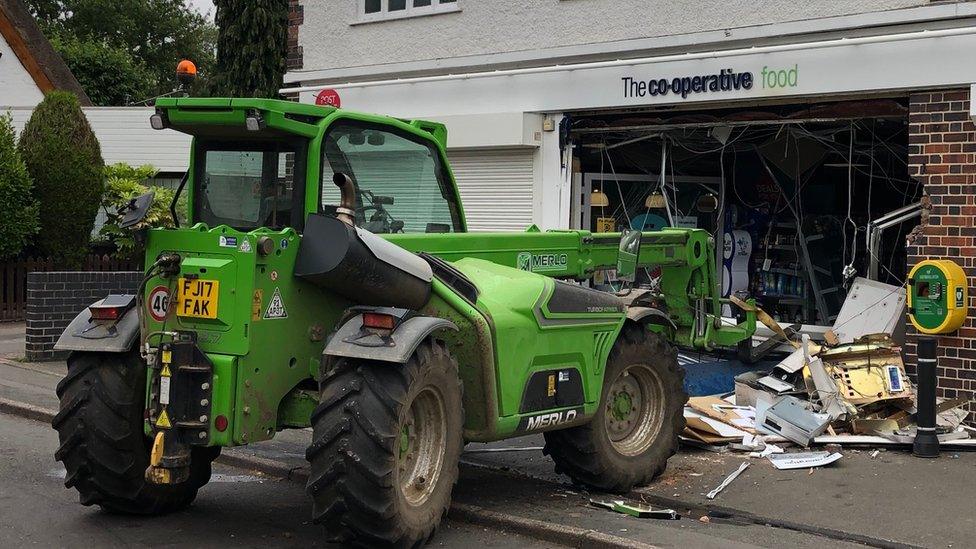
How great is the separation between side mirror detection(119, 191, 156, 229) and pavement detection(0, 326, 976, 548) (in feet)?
6.01

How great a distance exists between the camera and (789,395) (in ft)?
34.5

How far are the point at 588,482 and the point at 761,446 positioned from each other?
2121 millimetres

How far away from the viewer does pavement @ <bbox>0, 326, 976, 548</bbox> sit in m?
7.06

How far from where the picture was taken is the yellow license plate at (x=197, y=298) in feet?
21.2

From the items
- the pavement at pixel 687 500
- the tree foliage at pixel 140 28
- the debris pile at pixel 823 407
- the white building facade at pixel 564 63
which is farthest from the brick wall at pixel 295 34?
the tree foliage at pixel 140 28

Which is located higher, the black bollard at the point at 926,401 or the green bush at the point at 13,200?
the green bush at the point at 13,200

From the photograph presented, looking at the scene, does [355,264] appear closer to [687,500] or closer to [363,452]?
[363,452]

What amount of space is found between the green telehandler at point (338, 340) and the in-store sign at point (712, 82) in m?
3.97

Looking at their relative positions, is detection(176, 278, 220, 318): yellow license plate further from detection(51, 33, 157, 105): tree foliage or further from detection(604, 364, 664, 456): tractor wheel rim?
detection(51, 33, 157, 105): tree foliage

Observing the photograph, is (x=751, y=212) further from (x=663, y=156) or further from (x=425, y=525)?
(x=425, y=525)

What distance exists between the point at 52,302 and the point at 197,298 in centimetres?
865

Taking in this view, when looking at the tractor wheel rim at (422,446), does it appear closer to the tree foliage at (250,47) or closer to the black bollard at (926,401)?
the black bollard at (926,401)

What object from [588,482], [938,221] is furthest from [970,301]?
[588,482]

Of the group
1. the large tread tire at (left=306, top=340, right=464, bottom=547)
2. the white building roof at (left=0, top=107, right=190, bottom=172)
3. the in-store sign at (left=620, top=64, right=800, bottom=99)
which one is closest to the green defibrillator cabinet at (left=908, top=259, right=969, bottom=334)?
the in-store sign at (left=620, top=64, right=800, bottom=99)
